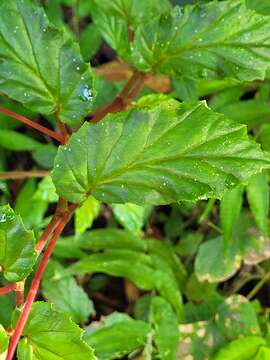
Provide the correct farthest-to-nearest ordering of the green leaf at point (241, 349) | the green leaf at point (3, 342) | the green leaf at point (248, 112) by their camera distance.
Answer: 1. the green leaf at point (248, 112)
2. the green leaf at point (241, 349)
3. the green leaf at point (3, 342)

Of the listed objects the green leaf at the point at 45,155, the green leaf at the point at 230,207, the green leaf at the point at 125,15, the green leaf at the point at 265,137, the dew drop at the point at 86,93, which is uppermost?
the green leaf at the point at 125,15

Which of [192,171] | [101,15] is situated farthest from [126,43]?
[192,171]

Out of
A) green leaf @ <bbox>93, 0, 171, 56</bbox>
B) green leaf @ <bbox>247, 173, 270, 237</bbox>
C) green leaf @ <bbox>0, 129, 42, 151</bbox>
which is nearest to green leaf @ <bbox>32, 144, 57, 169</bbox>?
green leaf @ <bbox>0, 129, 42, 151</bbox>

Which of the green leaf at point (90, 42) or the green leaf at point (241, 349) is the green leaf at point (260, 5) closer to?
the green leaf at point (90, 42)

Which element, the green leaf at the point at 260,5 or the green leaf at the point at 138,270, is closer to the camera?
the green leaf at the point at 260,5

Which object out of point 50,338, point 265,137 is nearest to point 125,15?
point 265,137

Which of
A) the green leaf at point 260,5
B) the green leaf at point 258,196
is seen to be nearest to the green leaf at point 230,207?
the green leaf at point 258,196
